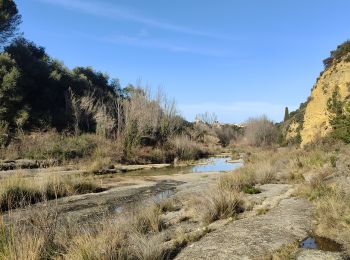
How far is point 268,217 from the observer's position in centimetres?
1007

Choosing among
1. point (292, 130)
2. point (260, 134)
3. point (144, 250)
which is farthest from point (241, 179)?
point (260, 134)

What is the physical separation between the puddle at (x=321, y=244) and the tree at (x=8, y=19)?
126ft

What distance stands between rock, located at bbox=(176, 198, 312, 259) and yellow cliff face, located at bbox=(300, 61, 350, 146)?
1955 cm

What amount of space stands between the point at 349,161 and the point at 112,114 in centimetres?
3749

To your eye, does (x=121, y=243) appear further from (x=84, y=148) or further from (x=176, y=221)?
(x=84, y=148)

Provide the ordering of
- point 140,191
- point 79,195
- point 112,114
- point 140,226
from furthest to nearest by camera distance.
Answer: point 112,114 → point 140,191 → point 79,195 → point 140,226

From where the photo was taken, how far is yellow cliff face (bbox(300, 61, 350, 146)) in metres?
28.3

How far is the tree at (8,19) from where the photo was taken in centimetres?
3866

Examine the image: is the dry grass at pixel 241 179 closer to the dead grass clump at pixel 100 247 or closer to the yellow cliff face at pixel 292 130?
the dead grass clump at pixel 100 247

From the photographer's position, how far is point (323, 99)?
3055cm

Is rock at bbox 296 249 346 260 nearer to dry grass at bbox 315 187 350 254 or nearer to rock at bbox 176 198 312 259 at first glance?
dry grass at bbox 315 187 350 254

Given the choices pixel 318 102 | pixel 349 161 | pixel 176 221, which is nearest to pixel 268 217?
pixel 176 221

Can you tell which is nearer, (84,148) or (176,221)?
(176,221)

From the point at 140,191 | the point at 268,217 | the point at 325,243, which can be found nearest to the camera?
the point at 325,243
